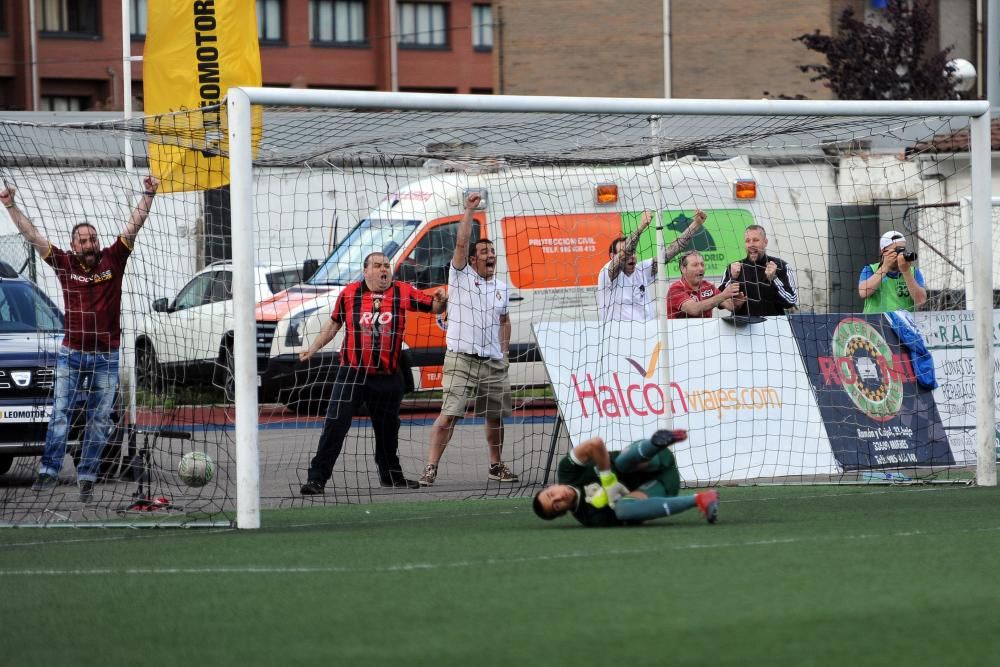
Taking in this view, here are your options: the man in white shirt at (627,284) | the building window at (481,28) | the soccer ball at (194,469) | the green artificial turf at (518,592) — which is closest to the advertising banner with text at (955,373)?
the man in white shirt at (627,284)

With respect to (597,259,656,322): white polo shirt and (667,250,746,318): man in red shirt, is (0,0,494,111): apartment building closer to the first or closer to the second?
(667,250,746,318): man in red shirt

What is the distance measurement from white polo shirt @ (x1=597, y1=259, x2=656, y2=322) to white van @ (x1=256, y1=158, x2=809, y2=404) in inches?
148

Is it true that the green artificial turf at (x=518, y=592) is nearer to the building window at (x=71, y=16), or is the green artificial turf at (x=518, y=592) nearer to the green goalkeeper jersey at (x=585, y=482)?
the green goalkeeper jersey at (x=585, y=482)

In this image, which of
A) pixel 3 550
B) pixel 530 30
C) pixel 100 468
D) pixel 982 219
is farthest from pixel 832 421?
pixel 530 30

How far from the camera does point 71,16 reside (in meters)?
55.9

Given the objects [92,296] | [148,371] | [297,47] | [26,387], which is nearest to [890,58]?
[148,371]

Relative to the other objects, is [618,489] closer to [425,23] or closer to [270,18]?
[270,18]

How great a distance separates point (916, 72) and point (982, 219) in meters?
23.4

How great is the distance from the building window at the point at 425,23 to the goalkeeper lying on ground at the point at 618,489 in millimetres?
54238

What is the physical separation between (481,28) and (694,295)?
52.1m

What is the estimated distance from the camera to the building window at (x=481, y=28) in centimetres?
6391

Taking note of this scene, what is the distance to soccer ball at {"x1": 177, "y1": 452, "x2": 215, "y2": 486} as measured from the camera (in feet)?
36.0

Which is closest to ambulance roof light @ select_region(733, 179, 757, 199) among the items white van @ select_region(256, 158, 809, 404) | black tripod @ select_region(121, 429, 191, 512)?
white van @ select_region(256, 158, 809, 404)

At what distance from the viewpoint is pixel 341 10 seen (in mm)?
60812
